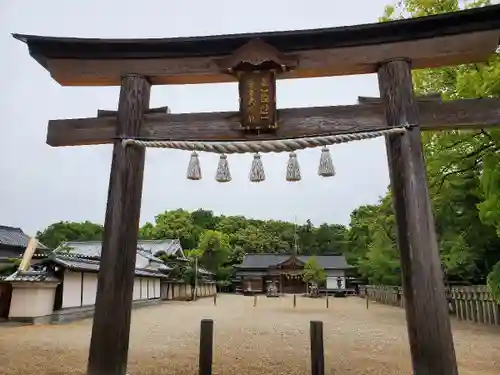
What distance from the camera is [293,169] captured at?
480 cm

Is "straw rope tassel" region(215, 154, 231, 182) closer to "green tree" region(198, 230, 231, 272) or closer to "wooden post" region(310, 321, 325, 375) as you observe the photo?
"wooden post" region(310, 321, 325, 375)

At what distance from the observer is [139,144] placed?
179 inches

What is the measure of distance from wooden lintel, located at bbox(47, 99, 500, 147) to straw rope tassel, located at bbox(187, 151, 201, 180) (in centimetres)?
32

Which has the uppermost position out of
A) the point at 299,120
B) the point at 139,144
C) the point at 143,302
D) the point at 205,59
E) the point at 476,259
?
the point at 205,59

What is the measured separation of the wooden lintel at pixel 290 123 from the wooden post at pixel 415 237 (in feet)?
0.72

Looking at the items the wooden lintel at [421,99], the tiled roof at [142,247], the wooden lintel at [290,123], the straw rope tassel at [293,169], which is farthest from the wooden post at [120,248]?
the tiled roof at [142,247]

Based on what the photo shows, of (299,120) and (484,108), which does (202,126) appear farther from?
(484,108)

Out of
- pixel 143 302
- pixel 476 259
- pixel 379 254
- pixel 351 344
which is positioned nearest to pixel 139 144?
pixel 351 344

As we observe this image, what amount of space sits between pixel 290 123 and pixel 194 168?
4.46ft

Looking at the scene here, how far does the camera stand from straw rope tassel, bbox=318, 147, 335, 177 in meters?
4.67

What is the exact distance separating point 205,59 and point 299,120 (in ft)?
4.83

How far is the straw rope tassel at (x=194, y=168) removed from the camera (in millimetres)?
4898

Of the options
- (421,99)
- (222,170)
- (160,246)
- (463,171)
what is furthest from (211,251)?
(421,99)

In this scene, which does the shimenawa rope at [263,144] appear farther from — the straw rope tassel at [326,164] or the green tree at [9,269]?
the green tree at [9,269]
